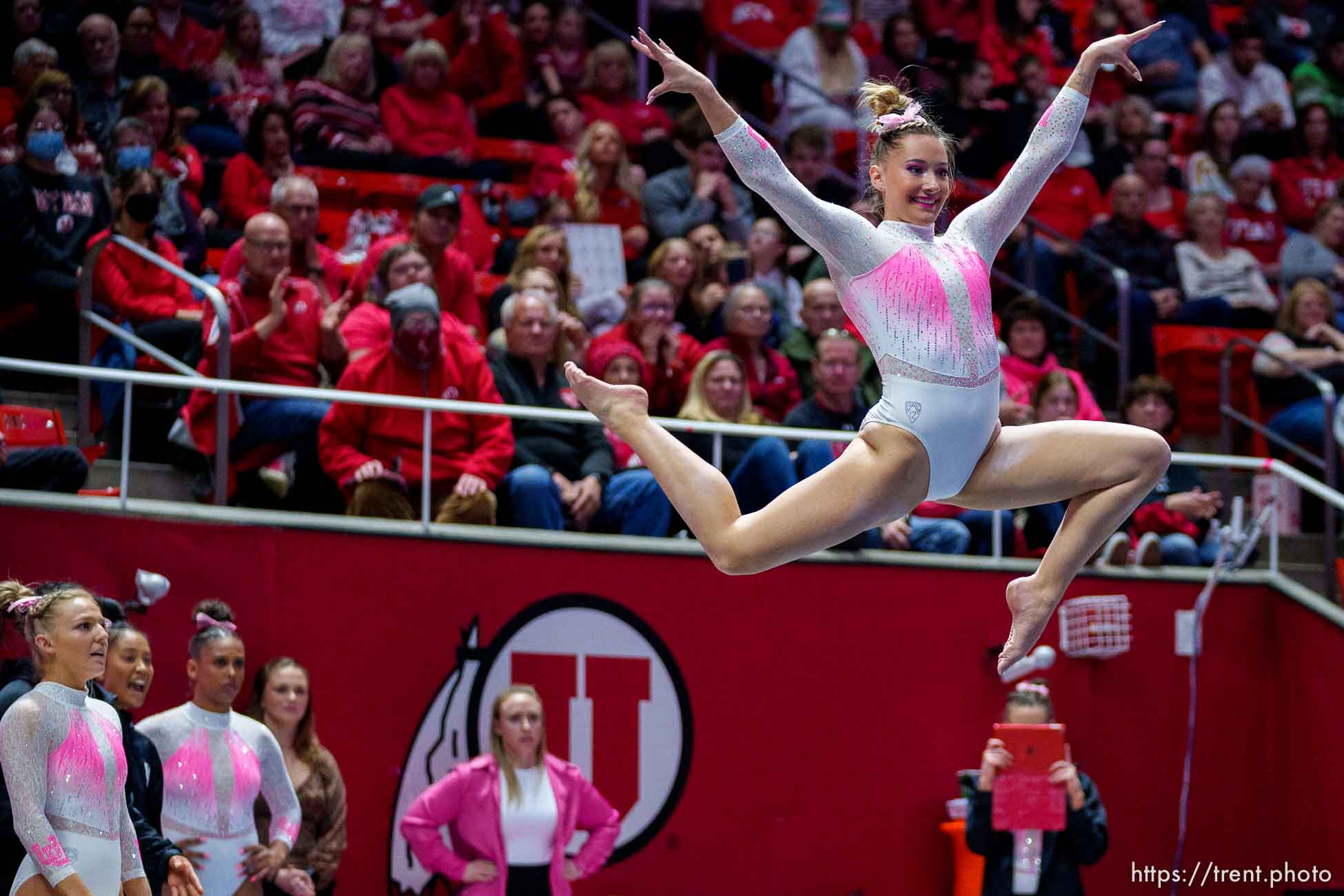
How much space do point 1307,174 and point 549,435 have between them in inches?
259

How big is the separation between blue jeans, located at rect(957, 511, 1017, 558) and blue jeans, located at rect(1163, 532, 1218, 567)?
30.4 inches

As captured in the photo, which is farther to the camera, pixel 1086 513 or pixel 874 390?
pixel 874 390

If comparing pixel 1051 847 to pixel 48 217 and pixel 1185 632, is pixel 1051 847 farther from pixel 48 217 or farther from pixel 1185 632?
pixel 48 217

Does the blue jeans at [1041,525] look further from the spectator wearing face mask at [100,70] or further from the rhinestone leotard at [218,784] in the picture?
the spectator wearing face mask at [100,70]

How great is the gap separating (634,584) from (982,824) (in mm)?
1711

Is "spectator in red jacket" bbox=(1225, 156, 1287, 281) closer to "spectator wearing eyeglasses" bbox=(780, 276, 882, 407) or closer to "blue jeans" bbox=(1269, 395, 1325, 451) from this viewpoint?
"blue jeans" bbox=(1269, 395, 1325, 451)

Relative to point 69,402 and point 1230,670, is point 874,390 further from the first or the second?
point 69,402

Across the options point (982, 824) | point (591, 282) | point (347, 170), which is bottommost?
point (982, 824)

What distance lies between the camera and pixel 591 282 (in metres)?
9.66

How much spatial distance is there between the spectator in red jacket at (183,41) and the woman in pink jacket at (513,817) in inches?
173

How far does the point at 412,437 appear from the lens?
26.3ft

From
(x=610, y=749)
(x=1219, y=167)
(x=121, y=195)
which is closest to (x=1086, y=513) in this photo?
(x=610, y=749)

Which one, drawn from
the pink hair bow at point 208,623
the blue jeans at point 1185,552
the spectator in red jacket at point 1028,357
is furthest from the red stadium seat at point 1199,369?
the pink hair bow at point 208,623
